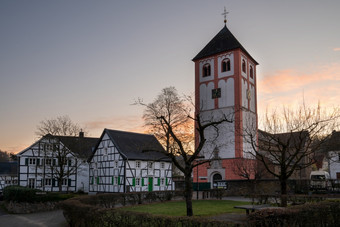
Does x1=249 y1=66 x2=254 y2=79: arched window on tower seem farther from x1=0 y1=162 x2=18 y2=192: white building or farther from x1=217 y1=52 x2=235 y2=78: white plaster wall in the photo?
x1=0 y1=162 x2=18 y2=192: white building

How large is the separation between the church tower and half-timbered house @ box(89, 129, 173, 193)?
6.62m

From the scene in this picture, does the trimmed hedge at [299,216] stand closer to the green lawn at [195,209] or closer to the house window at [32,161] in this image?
the green lawn at [195,209]

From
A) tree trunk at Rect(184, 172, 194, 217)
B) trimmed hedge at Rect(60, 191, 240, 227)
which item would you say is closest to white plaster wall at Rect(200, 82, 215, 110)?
tree trunk at Rect(184, 172, 194, 217)

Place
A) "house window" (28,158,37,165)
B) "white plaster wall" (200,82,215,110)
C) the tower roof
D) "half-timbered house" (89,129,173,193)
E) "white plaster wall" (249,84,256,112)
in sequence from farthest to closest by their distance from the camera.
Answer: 1. "white plaster wall" (249,84,256,112)
2. the tower roof
3. "white plaster wall" (200,82,215,110)
4. "house window" (28,158,37,165)
5. "half-timbered house" (89,129,173,193)

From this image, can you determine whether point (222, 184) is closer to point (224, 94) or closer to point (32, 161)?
point (224, 94)

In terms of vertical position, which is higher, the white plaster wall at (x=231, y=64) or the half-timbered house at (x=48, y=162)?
the white plaster wall at (x=231, y=64)

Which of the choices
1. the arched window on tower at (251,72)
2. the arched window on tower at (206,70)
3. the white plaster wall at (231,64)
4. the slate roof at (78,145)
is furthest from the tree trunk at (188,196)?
the arched window on tower at (251,72)

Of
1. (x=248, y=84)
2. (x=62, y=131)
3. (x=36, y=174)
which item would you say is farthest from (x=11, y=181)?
(x=248, y=84)

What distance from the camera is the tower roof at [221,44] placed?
4579cm

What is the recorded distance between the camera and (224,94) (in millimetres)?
44531

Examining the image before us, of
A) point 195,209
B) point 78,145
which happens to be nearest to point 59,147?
point 78,145

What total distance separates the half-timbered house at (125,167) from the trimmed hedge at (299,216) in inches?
1010

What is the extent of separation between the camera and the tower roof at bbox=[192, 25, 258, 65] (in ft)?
150

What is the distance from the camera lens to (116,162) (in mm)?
38906
